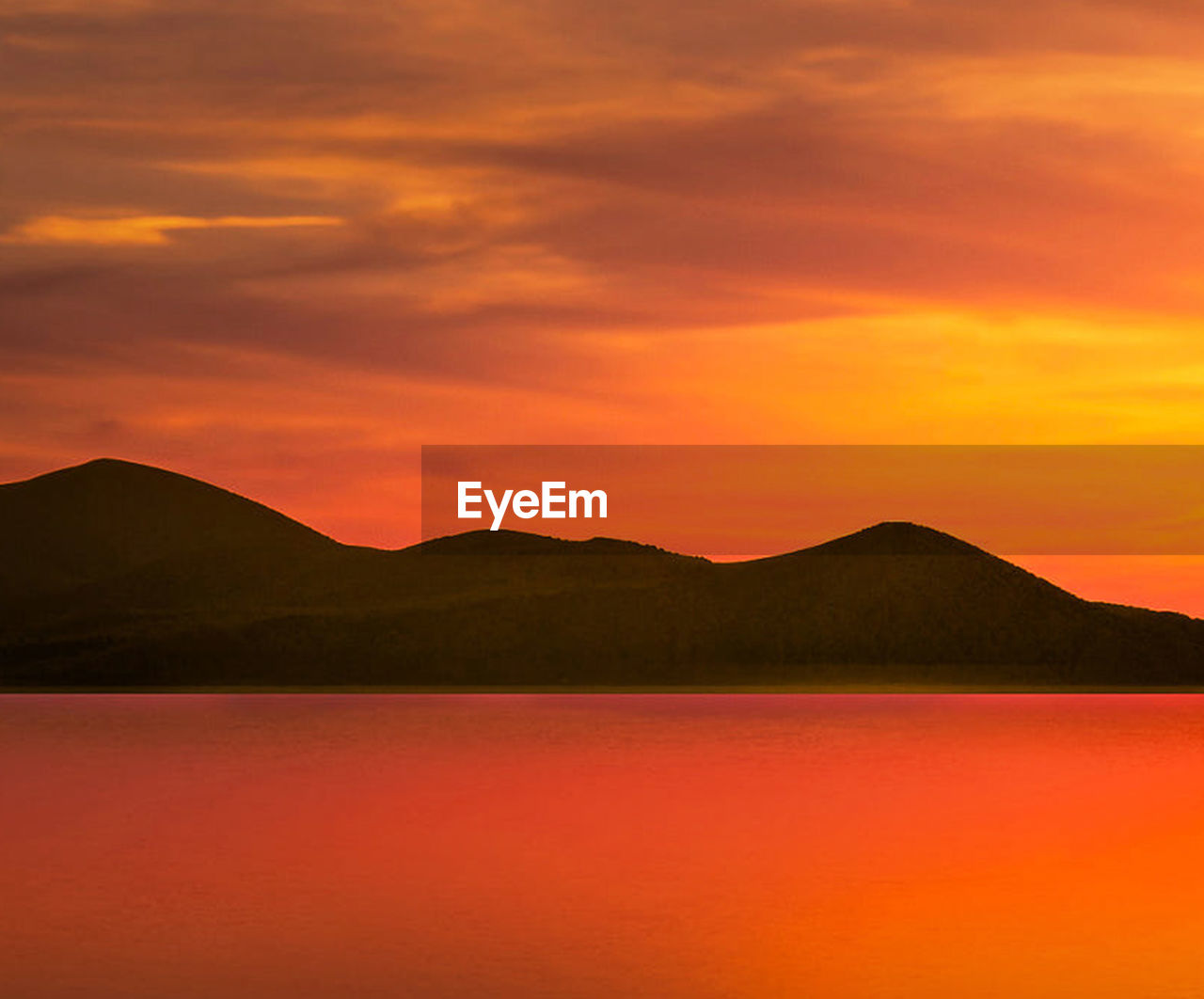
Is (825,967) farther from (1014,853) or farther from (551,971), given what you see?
(1014,853)

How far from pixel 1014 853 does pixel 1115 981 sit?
562 inches

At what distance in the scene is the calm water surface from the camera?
24688 millimetres

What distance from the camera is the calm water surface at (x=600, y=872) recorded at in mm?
24688

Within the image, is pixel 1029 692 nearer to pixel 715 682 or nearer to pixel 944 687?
pixel 944 687

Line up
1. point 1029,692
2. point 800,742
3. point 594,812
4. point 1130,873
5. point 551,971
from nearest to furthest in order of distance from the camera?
point 551,971, point 1130,873, point 594,812, point 800,742, point 1029,692

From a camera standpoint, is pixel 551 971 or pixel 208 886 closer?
pixel 551 971

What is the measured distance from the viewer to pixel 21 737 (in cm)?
8156

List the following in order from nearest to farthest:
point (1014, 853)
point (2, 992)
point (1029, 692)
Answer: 1. point (2, 992)
2. point (1014, 853)
3. point (1029, 692)

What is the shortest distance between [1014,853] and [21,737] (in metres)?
54.6

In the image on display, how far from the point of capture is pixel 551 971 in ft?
80.9

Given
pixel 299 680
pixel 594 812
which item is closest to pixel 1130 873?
pixel 594 812

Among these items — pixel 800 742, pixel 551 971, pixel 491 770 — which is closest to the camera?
pixel 551 971

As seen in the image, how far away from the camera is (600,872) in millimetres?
34656

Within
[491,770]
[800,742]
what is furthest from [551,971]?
[800,742]
